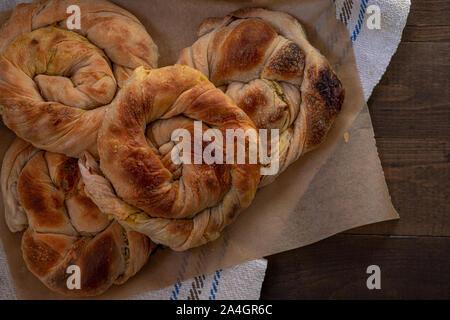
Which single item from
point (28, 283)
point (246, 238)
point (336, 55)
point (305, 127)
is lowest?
point (28, 283)

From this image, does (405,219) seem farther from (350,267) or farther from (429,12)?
(429,12)

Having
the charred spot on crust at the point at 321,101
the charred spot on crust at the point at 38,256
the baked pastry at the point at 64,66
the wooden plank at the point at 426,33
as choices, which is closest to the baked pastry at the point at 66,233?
the charred spot on crust at the point at 38,256

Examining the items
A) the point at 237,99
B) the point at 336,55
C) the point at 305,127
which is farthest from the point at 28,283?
the point at 336,55

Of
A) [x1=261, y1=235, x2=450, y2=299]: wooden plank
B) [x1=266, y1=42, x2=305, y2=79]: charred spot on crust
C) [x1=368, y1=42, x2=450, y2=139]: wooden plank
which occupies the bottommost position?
[x1=261, y1=235, x2=450, y2=299]: wooden plank

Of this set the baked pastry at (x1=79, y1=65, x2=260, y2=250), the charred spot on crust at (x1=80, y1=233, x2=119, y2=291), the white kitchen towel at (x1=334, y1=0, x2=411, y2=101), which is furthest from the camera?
the white kitchen towel at (x1=334, y1=0, x2=411, y2=101)

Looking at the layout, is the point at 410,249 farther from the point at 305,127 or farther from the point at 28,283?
the point at 28,283

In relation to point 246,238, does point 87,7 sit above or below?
above

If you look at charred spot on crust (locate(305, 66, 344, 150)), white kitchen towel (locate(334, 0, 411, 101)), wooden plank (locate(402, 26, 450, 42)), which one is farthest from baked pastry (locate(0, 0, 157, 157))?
wooden plank (locate(402, 26, 450, 42))

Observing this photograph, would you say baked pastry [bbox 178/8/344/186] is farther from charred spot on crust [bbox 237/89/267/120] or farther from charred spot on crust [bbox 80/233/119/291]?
charred spot on crust [bbox 80/233/119/291]
